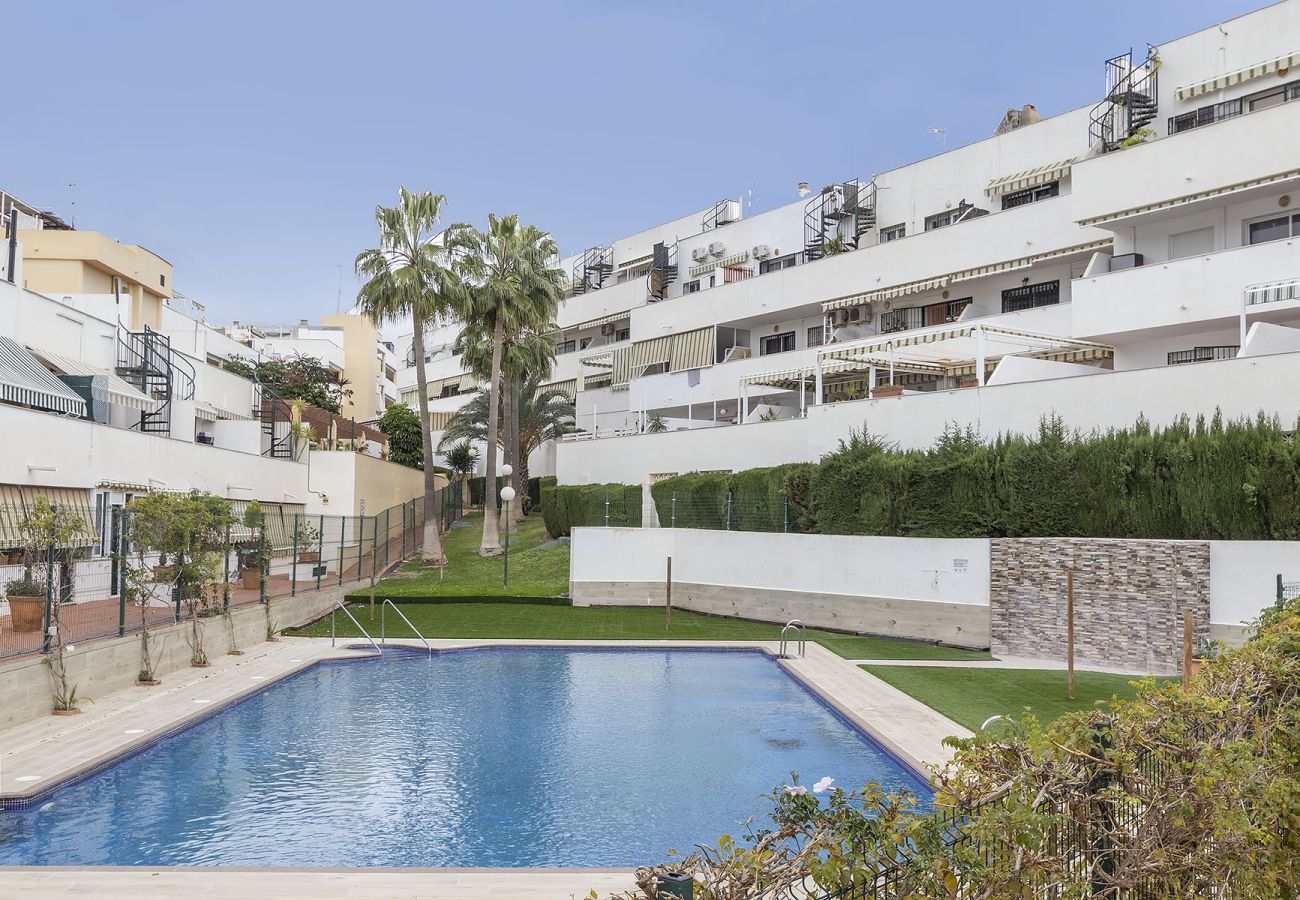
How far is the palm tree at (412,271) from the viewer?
3612cm

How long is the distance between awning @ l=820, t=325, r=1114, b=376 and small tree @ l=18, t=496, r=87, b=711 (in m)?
20.0

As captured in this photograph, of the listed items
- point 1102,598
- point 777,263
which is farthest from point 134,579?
point 777,263

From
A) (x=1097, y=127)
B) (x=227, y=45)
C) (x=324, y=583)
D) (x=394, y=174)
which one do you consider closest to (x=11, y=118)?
(x=227, y=45)

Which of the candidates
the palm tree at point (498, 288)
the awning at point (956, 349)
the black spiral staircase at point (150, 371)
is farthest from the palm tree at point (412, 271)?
the awning at point (956, 349)

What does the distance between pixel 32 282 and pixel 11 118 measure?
7.59m

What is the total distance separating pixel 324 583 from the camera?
29.0 metres

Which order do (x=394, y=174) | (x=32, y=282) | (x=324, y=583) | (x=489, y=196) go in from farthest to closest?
(x=489, y=196), (x=394, y=174), (x=32, y=282), (x=324, y=583)

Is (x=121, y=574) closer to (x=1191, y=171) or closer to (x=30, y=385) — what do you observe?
(x=30, y=385)

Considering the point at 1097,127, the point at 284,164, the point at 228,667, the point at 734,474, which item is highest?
the point at 1097,127

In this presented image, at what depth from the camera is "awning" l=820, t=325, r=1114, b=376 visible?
2692 cm

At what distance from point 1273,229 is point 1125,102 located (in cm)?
619

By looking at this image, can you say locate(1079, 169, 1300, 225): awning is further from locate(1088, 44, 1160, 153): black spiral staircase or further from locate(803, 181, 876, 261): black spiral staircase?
locate(803, 181, 876, 261): black spiral staircase

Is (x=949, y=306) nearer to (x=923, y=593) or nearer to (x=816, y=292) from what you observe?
(x=816, y=292)

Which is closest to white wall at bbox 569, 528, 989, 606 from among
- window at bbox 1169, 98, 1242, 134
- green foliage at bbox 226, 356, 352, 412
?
window at bbox 1169, 98, 1242, 134
